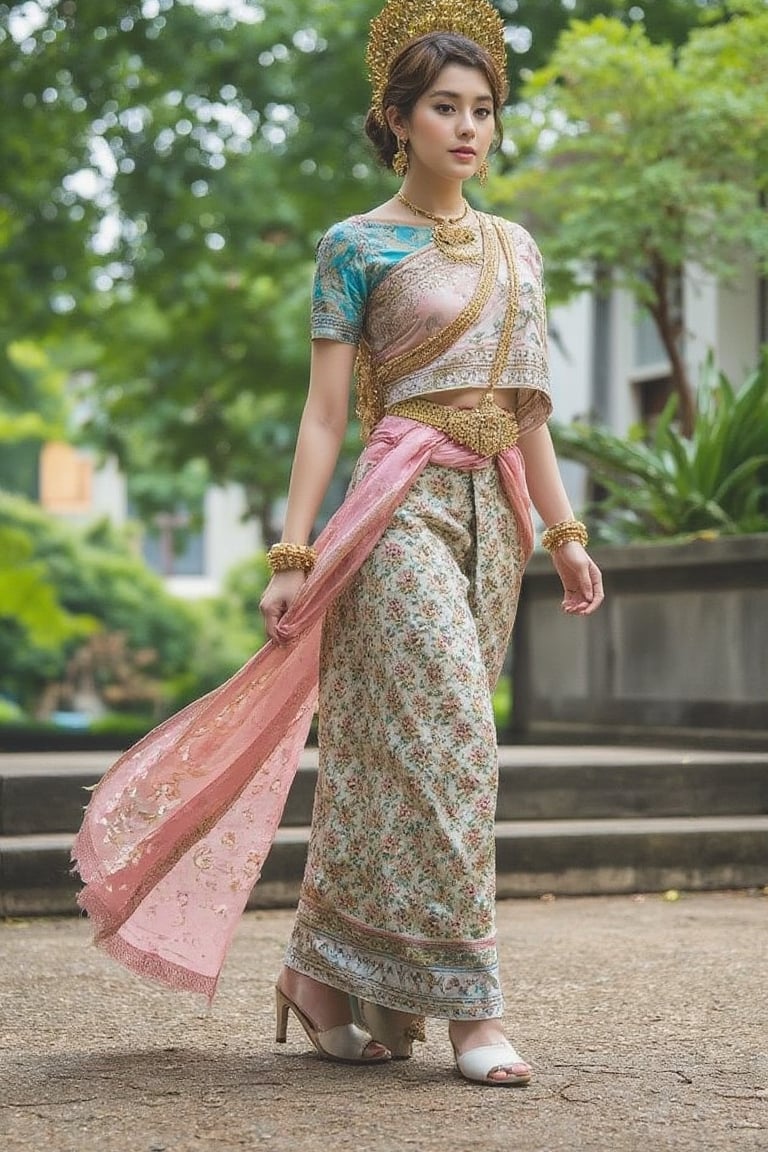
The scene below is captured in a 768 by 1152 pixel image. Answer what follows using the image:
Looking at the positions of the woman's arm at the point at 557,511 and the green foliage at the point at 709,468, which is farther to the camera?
the green foliage at the point at 709,468

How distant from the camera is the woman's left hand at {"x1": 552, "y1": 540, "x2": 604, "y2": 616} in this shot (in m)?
4.04

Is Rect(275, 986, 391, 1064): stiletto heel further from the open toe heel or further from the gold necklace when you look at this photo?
the gold necklace

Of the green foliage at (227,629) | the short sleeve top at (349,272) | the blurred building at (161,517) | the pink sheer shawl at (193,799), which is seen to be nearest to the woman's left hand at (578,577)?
the pink sheer shawl at (193,799)

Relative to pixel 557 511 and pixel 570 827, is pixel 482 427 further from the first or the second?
pixel 570 827

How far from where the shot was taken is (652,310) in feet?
40.1

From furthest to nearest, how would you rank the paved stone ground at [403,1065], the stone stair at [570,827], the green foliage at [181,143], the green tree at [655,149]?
the green foliage at [181,143]
the green tree at [655,149]
the stone stair at [570,827]
the paved stone ground at [403,1065]

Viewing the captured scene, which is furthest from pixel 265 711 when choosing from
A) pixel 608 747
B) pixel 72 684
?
pixel 72 684

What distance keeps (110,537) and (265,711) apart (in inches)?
Result: 1415

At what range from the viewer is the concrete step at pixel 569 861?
6.06m

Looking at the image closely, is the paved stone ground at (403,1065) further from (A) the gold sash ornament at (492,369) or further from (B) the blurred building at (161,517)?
(B) the blurred building at (161,517)

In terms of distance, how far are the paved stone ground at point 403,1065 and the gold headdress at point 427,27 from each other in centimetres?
199

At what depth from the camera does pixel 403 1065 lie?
382cm

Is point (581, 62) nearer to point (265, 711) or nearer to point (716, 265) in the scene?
point (716, 265)

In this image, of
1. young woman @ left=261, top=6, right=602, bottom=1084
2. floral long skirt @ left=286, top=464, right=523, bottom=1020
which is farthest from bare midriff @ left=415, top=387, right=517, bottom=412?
floral long skirt @ left=286, top=464, right=523, bottom=1020
